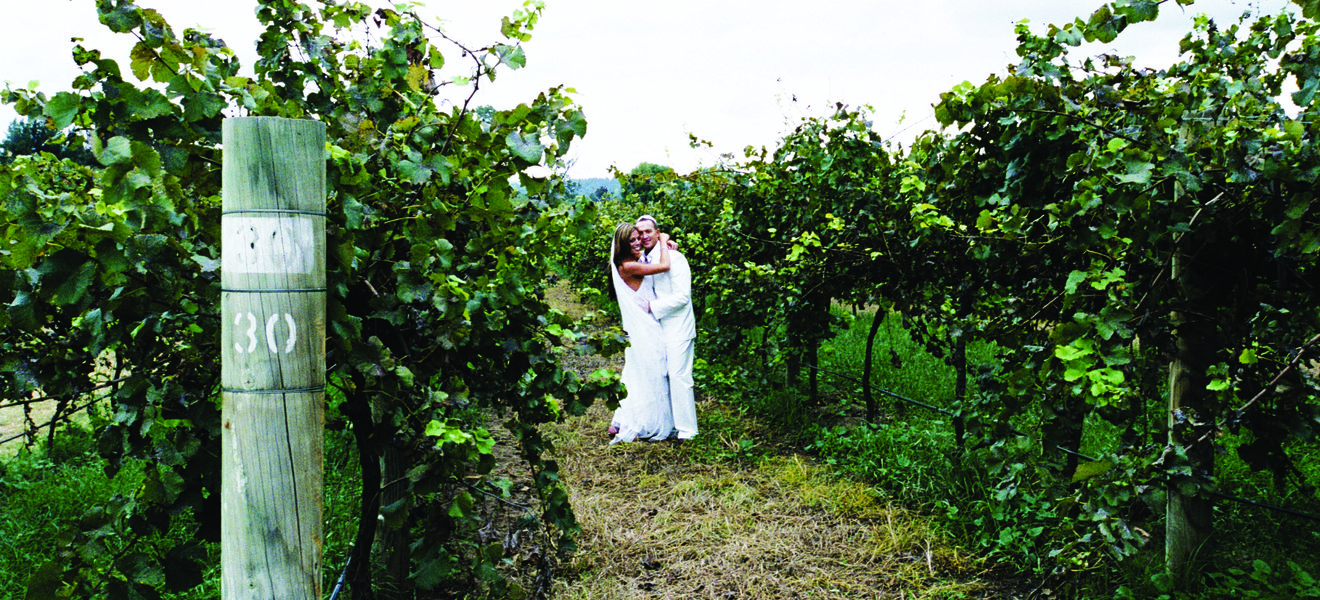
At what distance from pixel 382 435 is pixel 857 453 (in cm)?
332

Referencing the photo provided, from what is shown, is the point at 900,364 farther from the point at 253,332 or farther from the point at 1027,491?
the point at 253,332

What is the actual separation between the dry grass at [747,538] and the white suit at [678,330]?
61cm

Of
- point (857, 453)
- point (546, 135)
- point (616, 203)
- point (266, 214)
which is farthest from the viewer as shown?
point (616, 203)

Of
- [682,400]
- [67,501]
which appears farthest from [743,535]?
[67,501]

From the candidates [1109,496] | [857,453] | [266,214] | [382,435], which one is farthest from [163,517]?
[857,453]

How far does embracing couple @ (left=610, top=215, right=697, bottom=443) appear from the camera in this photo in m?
5.43

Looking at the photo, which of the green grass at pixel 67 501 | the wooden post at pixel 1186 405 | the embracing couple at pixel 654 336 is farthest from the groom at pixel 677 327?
the wooden post at pixel 1186 405

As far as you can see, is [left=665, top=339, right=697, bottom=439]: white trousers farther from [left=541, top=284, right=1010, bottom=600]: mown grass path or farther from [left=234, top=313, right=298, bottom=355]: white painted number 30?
[left=234, top=313, right=298, bottom=355]: white painted number 30

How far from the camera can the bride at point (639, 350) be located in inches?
214

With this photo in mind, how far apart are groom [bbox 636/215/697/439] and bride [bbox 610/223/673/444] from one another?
56 millimetres

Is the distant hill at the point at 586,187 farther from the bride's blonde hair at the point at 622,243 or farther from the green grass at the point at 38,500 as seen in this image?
the green grass at the point at 38,500

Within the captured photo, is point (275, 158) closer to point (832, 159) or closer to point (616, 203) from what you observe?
point (832, 159)

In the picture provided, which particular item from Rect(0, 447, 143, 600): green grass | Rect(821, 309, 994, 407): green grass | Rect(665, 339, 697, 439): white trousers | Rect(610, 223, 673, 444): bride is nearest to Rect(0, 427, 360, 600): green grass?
Rect(0, 447, 143, 600): green grass

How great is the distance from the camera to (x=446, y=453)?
172 centimetres
